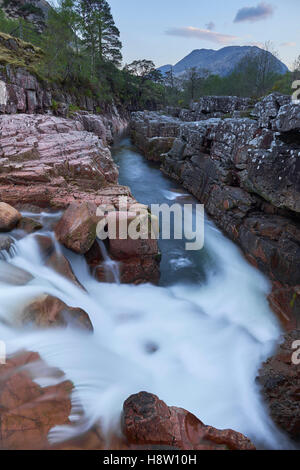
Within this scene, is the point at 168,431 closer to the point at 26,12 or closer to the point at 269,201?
the point at 269,201

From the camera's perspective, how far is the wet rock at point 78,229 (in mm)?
5918

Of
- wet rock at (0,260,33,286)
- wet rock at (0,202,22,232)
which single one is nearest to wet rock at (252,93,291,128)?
wet rock at (0,202,22,232)

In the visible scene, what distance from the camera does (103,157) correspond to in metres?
10.3

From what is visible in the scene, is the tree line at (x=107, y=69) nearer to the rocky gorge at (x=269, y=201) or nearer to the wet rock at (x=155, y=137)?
the wet rock at (x=155, y=137)

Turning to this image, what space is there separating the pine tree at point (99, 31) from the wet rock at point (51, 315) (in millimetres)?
35176

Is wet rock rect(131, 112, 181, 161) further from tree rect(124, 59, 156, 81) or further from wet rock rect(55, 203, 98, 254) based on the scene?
tree rect(124, 59, 156, 81)

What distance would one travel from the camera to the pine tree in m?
33.7

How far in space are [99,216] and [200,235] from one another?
4.38 m

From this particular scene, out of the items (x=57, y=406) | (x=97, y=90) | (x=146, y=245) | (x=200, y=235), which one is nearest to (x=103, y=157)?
(x=200, y=235)

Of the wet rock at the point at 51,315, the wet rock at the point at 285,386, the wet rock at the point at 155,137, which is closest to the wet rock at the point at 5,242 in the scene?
the wet rock at the point at 51,315

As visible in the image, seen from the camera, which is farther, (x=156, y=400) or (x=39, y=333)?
(x=39, y=333)
